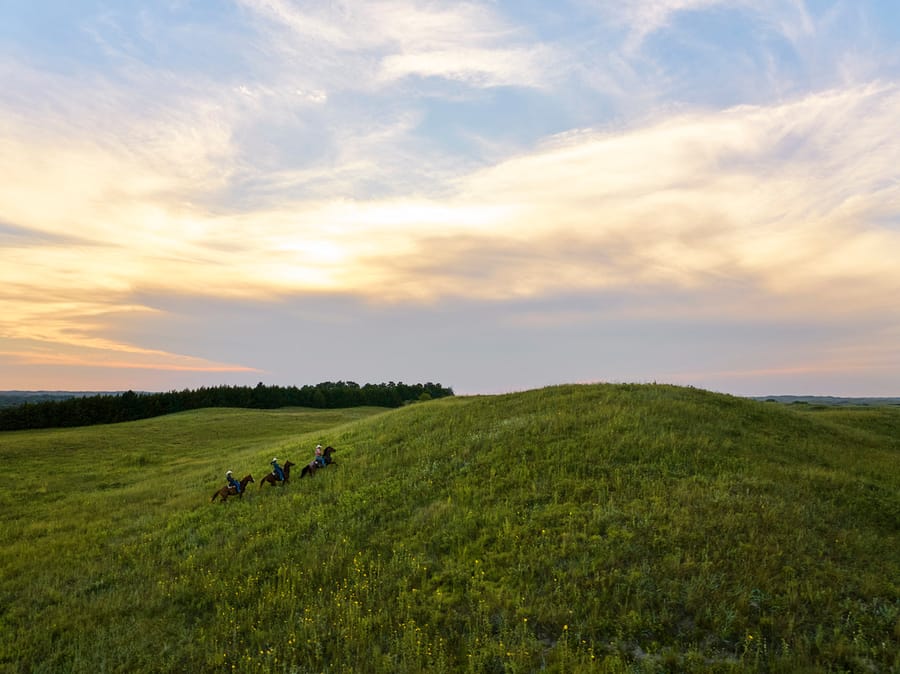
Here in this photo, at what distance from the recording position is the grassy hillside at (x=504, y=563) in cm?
900

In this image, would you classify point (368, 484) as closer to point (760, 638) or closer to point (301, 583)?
point (301, 583)

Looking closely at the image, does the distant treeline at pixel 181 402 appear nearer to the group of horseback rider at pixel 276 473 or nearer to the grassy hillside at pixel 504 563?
the grassy hillside at pixel 504 563

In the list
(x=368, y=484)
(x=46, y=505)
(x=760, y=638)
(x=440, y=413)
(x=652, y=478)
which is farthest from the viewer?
(x=440, y=413)

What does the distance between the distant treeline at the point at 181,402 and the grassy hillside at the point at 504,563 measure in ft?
172

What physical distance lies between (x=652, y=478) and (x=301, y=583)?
10.3 metres

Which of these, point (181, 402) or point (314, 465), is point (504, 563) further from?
point (181, 402)

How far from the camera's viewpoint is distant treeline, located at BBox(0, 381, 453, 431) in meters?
63.3

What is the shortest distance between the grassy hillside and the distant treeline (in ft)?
172

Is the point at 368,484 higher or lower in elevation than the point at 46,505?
higher

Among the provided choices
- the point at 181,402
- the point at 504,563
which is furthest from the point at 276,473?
the point at 181,402

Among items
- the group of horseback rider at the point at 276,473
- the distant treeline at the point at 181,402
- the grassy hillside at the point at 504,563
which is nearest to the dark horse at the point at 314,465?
the group of horseback rider at the point at 276,473

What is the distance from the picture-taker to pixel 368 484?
1805 cm

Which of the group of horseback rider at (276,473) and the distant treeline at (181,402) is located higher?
the distant treeline at (181,402)

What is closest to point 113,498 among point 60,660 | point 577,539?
point 60,660
